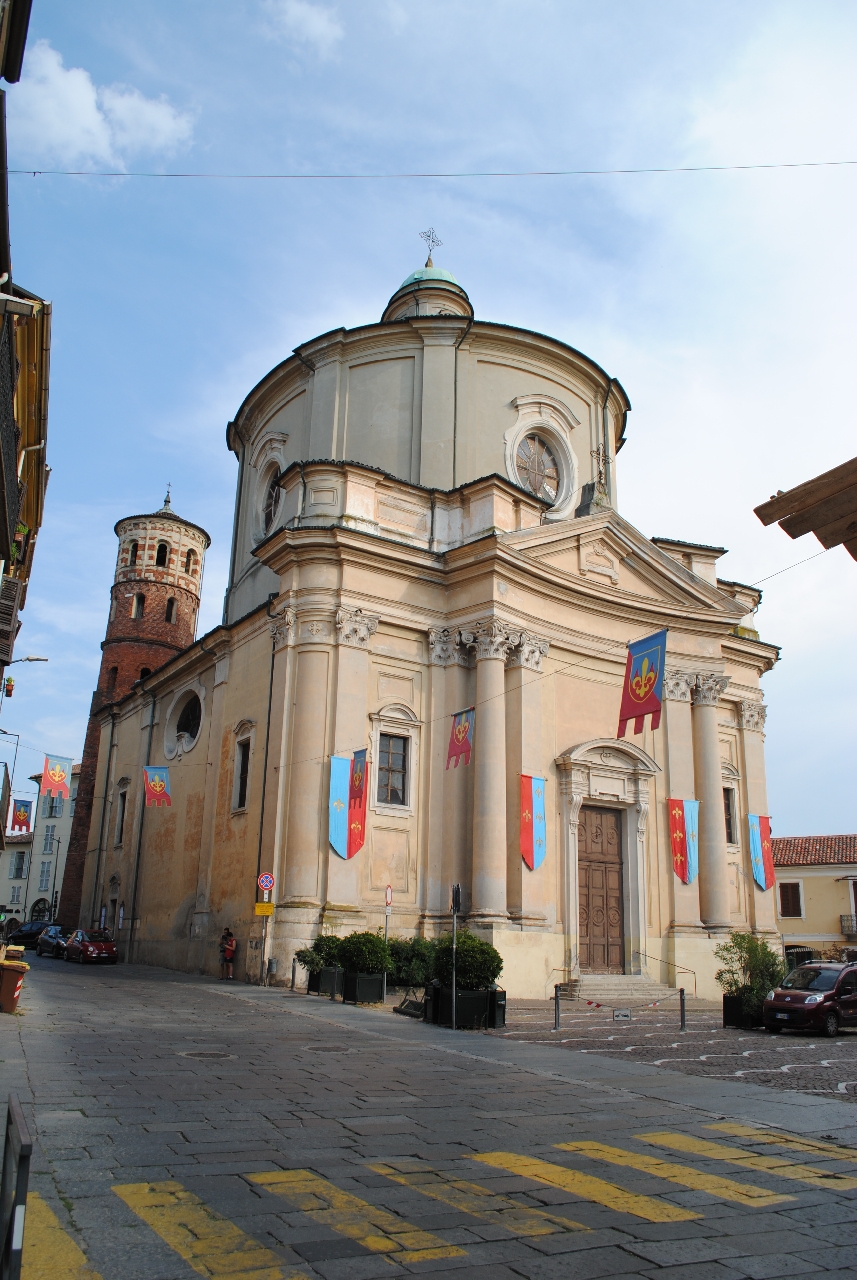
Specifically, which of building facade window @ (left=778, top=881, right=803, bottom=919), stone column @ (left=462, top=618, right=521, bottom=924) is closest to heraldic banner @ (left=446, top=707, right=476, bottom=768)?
stone column @ (left=462, top=618, right=521, bottom=924)

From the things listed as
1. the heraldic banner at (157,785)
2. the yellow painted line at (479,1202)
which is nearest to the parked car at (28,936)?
the heraldic banner at (157,785)

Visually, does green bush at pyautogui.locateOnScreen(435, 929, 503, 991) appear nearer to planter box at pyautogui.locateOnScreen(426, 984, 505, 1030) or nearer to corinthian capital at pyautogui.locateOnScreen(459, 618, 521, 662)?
planter box at pyautogui.locateOnScreen(426, 984, 505, 1030)

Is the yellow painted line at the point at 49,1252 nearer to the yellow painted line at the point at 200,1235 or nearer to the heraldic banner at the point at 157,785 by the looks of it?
the yellow painted line at the point at 200,1235

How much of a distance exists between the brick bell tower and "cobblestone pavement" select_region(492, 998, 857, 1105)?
27.7m

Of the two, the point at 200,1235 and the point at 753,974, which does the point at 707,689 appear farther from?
the point at 200,1235

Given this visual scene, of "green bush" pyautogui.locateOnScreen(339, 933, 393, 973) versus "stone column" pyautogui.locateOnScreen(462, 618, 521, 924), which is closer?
"green bush" pyautogui.locateOnScreen(339, 933, 393, 973)

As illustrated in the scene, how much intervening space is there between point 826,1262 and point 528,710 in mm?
19355

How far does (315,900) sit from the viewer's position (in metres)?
21.5

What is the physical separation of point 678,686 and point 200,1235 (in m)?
24.9

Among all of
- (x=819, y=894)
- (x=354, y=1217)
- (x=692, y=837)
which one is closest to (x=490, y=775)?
(x=692, y=837)

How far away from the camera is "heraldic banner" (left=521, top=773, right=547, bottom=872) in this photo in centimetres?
2319

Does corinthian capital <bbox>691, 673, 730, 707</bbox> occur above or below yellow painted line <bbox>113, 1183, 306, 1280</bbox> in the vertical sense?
above

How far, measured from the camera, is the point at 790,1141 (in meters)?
7.88

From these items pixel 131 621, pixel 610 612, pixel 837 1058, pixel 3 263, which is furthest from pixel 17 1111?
pixel 131 621
